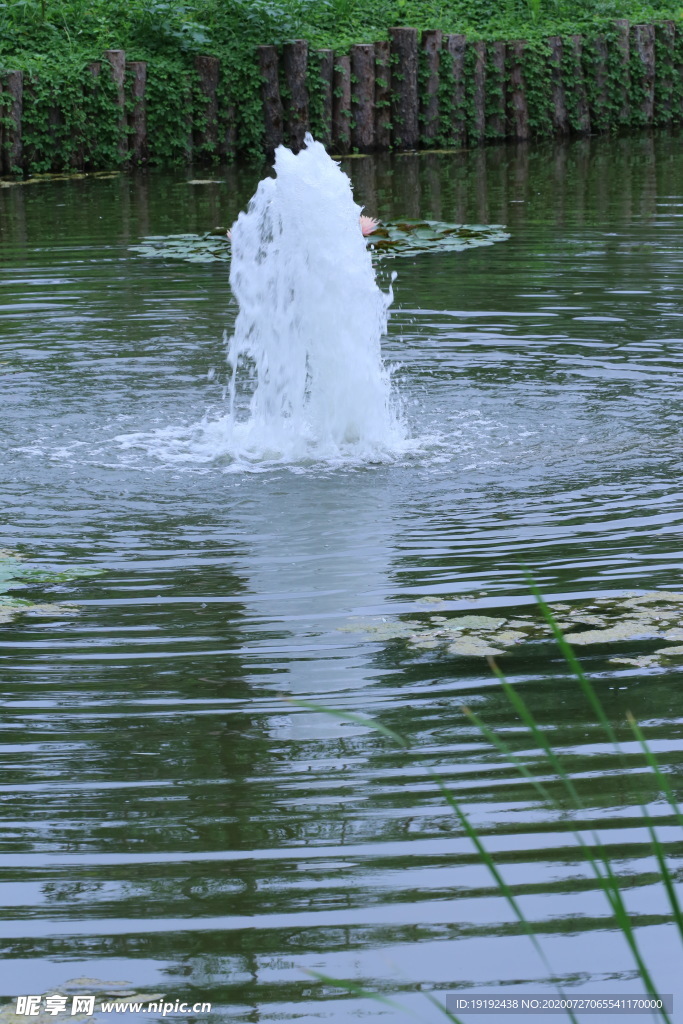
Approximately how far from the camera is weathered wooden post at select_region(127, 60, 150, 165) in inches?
666

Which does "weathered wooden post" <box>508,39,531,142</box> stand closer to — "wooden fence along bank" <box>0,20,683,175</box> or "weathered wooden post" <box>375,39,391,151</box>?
"wooden fence along bank" <box>0,20,683,175</box>

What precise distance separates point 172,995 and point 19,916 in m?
0.46

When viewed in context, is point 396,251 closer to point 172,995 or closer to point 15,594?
point 15,594

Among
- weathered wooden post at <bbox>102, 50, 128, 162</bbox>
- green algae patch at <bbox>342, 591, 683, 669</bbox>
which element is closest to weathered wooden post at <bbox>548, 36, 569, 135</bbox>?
weathered wooden post at <bbox>102, 50, 128, 162</bbox>

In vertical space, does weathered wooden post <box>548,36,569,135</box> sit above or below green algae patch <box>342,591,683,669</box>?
above

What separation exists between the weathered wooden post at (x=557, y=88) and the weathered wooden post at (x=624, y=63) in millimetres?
959

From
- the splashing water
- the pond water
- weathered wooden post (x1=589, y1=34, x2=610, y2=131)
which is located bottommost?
the pond water

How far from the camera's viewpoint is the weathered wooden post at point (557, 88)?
1967cm

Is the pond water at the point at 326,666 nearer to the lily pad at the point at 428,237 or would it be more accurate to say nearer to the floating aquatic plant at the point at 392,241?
the floating aquatic plant at the point at 392,241

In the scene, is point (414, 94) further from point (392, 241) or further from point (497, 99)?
point (392, 241)

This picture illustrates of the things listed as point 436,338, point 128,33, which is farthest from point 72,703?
point 128,33

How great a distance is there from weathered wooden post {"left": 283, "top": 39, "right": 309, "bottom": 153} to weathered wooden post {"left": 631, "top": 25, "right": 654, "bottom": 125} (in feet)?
18.2

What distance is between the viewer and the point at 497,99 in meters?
19.7

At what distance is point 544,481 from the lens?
6.30 meters
